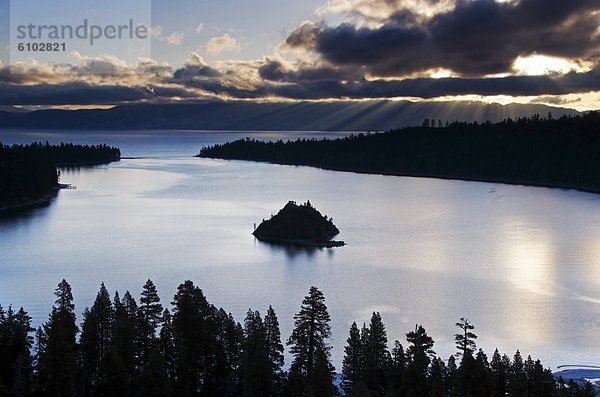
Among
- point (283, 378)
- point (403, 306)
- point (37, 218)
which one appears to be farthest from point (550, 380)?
point (37, 218)

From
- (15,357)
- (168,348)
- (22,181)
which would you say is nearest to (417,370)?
(168,348)

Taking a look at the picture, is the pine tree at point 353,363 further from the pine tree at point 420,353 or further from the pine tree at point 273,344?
the pine tree at point 273,344

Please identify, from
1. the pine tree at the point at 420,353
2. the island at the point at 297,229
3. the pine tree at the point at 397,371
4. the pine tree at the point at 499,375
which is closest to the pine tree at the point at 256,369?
the pine tree at the point at 397,371

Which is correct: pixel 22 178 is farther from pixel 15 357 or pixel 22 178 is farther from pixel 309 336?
pixel 309 336

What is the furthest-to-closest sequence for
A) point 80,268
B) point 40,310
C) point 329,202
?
1. point 329,202
2. point 80,268
3. point 40,310

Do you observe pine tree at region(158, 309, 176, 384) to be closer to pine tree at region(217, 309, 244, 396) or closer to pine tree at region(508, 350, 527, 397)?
pine tree at region(217, 309, 244, 396)

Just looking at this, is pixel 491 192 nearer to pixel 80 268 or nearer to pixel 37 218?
pixel 37 218
